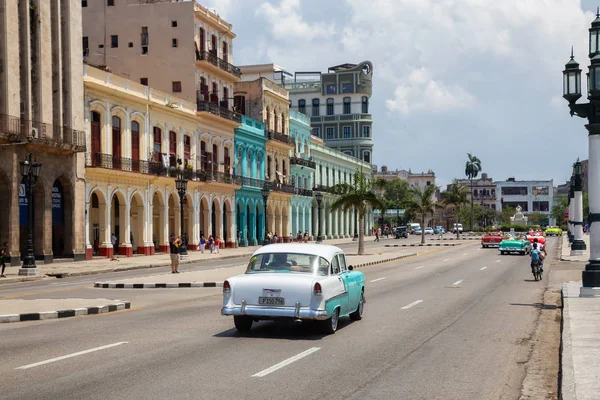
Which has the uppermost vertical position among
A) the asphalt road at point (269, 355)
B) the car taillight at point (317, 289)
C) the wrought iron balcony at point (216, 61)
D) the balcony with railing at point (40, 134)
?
the wrought iron balcony at point (216, 61)

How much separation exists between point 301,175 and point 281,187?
32.9 ft

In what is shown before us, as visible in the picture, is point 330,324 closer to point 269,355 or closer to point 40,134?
point 269,355

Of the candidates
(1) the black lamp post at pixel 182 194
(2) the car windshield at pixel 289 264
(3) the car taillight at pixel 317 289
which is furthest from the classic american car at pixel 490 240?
(3) the car taillight at pixel 317 289

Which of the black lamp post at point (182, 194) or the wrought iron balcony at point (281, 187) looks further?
the wrought iron balcony at point (281, 187)

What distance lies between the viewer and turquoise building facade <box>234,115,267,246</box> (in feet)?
236

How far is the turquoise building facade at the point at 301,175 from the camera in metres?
87.9

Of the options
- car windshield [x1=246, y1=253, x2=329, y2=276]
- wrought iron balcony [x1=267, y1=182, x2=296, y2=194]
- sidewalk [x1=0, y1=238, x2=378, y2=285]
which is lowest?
sidewalk [x1=0, y1=238, x2=378, y2=285]

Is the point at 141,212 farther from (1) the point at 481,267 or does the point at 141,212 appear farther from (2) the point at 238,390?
(2) the point at 238,390

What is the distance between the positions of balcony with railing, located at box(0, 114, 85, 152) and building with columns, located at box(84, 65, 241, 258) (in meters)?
2.55

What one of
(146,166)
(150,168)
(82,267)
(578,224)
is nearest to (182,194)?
(82,267)

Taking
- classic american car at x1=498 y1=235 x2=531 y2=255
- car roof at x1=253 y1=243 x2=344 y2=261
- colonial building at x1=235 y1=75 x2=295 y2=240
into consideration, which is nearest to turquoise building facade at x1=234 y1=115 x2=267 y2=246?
colonial building at x1=235 y1=75 x2=295 y2=240

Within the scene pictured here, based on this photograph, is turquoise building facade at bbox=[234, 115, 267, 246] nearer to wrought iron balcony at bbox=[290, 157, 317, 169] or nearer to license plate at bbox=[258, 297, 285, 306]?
wrought iron balcony at bbox=[290, 157, 317, 169]

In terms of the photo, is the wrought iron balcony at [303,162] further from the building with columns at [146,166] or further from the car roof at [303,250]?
the car roof at [303,250]

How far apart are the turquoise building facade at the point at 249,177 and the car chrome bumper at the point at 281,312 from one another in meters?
57.6
